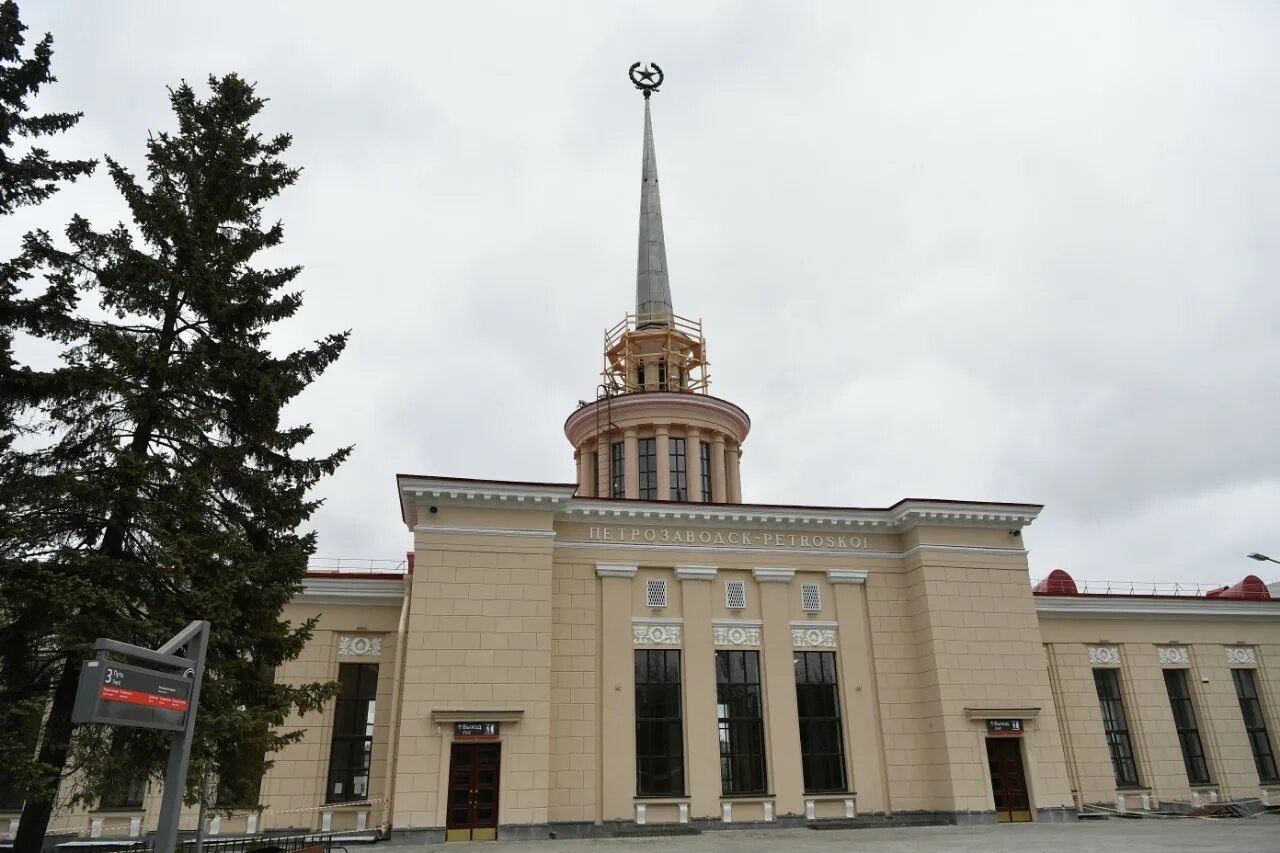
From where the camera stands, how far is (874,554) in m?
25.3

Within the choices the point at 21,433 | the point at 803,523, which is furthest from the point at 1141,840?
the point at 21,433

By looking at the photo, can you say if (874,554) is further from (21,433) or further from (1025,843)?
(21,433)

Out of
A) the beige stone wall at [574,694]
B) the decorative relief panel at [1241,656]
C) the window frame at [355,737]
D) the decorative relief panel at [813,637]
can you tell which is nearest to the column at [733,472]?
the decorative relief panel at [813,637]

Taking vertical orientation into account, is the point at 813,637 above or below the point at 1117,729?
above

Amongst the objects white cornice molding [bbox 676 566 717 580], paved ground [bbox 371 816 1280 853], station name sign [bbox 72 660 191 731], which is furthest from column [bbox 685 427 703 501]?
station name sign [bbox 72 660 191 731]

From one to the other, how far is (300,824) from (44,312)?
13843mm

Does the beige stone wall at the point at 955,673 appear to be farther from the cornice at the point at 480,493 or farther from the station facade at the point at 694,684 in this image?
the cornice at the point at 480,493

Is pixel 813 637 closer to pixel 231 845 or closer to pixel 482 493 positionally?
pixel 482 493

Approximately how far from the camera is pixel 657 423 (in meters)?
31.2

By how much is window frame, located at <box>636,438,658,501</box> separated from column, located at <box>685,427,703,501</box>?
46.0 inches

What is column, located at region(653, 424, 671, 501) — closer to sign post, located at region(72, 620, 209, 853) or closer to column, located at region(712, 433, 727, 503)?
column, located at region(712, 433, 727, 503)

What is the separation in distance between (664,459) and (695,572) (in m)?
7.50

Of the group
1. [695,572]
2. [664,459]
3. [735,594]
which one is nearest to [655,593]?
[695,572]

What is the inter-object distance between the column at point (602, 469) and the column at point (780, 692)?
827 cm
